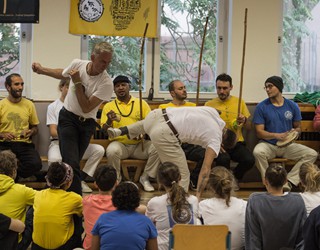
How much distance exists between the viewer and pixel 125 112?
22.5 feet

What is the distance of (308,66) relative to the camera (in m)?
7.85

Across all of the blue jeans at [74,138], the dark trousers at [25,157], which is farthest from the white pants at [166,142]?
the dark trousers at [25,157]

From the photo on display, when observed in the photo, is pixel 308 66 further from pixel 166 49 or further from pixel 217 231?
pixel 217 231

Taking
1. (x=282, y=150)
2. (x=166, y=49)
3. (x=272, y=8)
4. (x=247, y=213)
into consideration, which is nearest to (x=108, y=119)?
(x=166, y=49)

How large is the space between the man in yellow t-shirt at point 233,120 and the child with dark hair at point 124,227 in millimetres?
3228

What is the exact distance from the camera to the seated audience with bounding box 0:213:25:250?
3738mm

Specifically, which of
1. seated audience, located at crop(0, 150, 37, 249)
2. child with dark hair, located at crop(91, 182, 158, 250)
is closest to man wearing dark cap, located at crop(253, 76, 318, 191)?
seated audience, located at crop(0, 150, 37, 249)

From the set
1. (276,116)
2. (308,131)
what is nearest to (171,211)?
(276,116)

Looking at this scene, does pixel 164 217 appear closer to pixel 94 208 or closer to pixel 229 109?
pixel 94 208

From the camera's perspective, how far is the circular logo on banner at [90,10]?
7.21m

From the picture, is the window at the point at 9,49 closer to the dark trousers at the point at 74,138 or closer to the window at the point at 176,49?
the window at the point at 176,49

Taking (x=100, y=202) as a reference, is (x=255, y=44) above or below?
above

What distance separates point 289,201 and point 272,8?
4.09 metres

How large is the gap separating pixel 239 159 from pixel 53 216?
10.4ft
